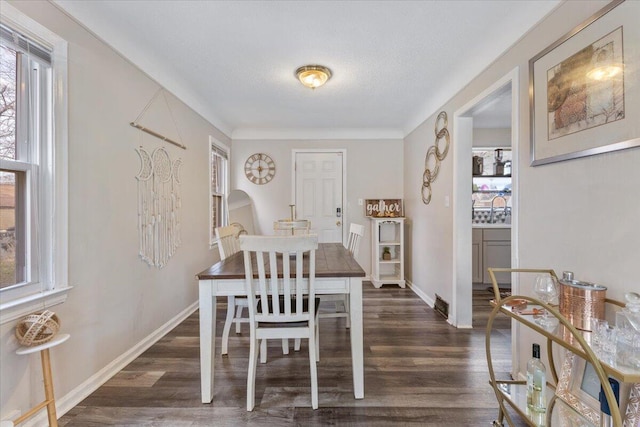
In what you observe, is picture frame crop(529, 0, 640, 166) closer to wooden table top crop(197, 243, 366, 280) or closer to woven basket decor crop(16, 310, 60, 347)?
wooden table top crop(197, 243, 366, 280)

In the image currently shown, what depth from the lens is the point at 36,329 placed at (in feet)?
4.43

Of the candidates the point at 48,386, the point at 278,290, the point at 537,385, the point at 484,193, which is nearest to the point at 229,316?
the point at 278,290

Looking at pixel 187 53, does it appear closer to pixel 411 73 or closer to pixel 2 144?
pixel 2 144

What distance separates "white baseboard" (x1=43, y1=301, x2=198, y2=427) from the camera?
1612mm

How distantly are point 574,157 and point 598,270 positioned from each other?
21.6 inches

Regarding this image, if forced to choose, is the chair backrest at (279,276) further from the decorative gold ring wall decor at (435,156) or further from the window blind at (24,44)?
the decorative gold ring wall decor at (435,156)

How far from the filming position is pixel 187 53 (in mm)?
2371

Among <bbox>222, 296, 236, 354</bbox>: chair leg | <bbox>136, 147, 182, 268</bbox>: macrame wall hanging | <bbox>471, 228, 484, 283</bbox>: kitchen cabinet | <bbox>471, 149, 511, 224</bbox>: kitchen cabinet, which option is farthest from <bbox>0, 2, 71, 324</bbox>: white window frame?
<bbox>471, 149, 511, 224</bbox>: kitchen cabinet

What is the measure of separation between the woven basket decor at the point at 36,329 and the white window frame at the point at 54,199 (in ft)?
0.37

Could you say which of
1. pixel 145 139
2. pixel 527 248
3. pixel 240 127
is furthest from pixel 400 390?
pixel 240 127

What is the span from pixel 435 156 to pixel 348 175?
162 cm

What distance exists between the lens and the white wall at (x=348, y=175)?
468cm

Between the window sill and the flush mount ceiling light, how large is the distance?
2.29 m

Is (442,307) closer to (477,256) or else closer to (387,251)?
(477,256)
